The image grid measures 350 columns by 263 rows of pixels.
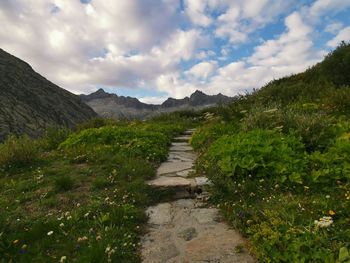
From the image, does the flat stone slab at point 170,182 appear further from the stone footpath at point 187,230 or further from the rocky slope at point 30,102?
the rocky slope at point 30,102

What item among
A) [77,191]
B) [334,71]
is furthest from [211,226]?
[334,71]

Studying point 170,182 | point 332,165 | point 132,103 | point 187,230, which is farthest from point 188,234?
point 132,103

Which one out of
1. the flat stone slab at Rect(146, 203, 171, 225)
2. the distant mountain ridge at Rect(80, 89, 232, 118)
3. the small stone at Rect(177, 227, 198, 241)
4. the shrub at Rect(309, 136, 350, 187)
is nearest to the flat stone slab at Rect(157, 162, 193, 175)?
the flat stone slab at Rect(146, 203, 171, 225)

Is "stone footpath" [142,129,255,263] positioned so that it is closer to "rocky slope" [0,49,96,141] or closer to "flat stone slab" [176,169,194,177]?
"flat stone slab" [176,169,194,177]

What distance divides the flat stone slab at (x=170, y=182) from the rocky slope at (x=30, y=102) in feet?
54.1

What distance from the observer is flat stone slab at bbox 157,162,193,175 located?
7.13 meters

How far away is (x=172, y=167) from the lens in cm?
750

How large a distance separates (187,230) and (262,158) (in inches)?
83.0

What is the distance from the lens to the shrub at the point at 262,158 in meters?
5.67

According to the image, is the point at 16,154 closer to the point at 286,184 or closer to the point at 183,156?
the point at 183,156

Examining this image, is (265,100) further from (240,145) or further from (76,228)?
(76,228)

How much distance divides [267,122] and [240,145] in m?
2.32

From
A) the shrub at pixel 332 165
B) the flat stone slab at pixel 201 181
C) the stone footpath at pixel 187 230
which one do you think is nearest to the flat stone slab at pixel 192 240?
the stone footpath at pixel 187 230

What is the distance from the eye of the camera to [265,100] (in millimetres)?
15312
